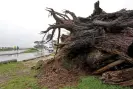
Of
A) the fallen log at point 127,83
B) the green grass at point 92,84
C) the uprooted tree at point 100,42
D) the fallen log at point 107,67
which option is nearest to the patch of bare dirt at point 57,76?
the green grass at point 92,84

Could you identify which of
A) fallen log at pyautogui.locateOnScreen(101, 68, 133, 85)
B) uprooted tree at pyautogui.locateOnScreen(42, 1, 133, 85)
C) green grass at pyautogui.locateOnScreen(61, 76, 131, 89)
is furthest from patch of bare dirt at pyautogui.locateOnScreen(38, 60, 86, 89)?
fallen log at pyautogui.locateOnScreen(101, 68, 133, 85)

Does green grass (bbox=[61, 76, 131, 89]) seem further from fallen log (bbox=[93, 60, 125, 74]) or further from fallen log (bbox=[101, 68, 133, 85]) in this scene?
fallen log (bbox=[93, 60, 125, 74])

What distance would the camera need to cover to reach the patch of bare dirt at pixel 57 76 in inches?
402

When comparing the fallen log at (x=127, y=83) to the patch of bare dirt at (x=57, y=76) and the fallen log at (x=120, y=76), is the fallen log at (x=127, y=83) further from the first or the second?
the patch of bare dirt at (x=57, y=76)

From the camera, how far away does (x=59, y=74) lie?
1165 cm

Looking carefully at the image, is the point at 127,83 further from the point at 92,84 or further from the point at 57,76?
the point at 57,76

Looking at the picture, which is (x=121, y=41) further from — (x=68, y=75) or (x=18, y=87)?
(x=18, y=87)

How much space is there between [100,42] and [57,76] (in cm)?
268

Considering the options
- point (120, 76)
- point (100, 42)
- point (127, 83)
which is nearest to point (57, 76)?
point (100, 42)

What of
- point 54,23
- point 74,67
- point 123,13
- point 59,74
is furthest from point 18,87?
point 123,13

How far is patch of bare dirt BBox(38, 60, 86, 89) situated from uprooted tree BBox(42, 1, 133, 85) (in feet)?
2.10

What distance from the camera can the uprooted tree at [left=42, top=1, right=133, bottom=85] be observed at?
411 inches

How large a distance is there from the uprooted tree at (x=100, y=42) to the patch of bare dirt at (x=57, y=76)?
0.64m

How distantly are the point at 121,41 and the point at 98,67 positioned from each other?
65.6 inches
